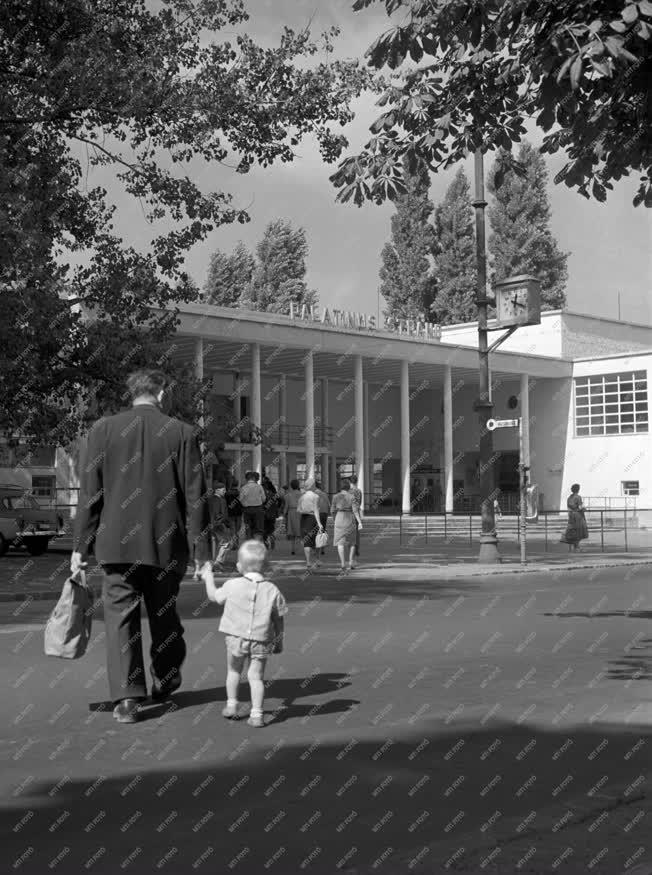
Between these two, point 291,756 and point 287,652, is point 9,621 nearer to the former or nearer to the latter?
point 287,652

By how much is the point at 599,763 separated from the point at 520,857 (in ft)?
5.83

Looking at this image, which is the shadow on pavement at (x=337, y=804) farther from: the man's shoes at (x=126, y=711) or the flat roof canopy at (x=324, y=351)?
the flat roof canopy at (x=324, y=351)

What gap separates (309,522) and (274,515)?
248cm

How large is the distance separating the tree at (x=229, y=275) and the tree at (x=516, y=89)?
61.4m

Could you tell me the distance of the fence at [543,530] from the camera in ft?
110

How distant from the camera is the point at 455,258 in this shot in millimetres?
65875

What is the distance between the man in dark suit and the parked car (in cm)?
2058

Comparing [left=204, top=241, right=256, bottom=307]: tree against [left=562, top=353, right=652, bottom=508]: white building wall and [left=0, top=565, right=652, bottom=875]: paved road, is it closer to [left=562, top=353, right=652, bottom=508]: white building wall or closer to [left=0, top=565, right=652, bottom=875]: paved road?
[left=562, top=353, right=652, bottom=508]: white building wall

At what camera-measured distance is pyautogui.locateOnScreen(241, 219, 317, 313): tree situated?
66.2 metres

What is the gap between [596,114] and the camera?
279 inches

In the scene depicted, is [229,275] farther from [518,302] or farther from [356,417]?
[518,302]

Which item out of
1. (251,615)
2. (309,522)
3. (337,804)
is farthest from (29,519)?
(337,804)

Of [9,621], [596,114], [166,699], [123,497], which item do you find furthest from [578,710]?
[9,621]

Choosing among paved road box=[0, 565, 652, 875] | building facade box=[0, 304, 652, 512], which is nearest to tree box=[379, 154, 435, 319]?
building facade box=[0, 304, 652, 512]
